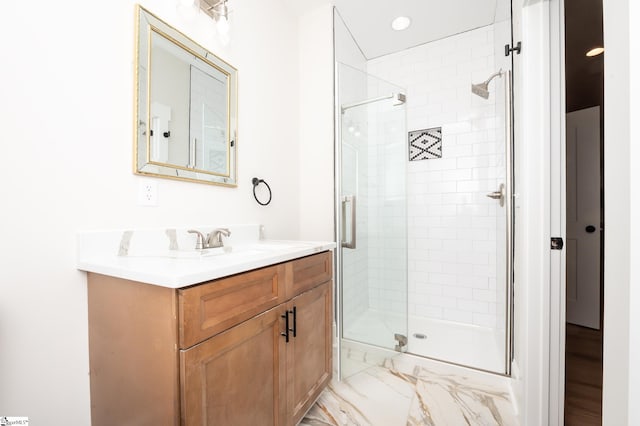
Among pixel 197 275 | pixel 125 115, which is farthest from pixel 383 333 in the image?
pixel 125 115

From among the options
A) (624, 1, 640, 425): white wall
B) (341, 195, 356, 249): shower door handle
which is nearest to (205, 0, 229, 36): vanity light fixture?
(341, 195, 356, 249): shower door handle

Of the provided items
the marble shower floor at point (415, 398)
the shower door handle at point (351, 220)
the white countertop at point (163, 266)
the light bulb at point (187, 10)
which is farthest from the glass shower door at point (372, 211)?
the light bulb at point (187, 10)

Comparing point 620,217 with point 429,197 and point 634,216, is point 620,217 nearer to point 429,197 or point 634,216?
point 634,216

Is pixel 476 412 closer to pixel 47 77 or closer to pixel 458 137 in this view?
pixel 458 137

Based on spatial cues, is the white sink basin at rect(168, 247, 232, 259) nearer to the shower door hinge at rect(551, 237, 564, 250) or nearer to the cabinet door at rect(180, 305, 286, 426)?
the cabinet door at rect(180, 305, 286, 426)

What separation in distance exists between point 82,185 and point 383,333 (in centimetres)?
196

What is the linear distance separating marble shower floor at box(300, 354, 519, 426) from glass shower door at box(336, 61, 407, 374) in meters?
0.22

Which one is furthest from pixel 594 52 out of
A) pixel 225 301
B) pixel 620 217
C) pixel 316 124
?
pixel 225 301

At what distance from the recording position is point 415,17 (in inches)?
87.5

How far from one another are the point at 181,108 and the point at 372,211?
1415 mm

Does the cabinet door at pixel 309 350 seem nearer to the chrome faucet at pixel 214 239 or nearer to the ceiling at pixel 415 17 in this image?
the chrome faucet at pixel 214 239

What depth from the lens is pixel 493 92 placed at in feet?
7.53

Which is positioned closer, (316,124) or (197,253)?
(197,253)

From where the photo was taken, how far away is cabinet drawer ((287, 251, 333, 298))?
47.2 inches
